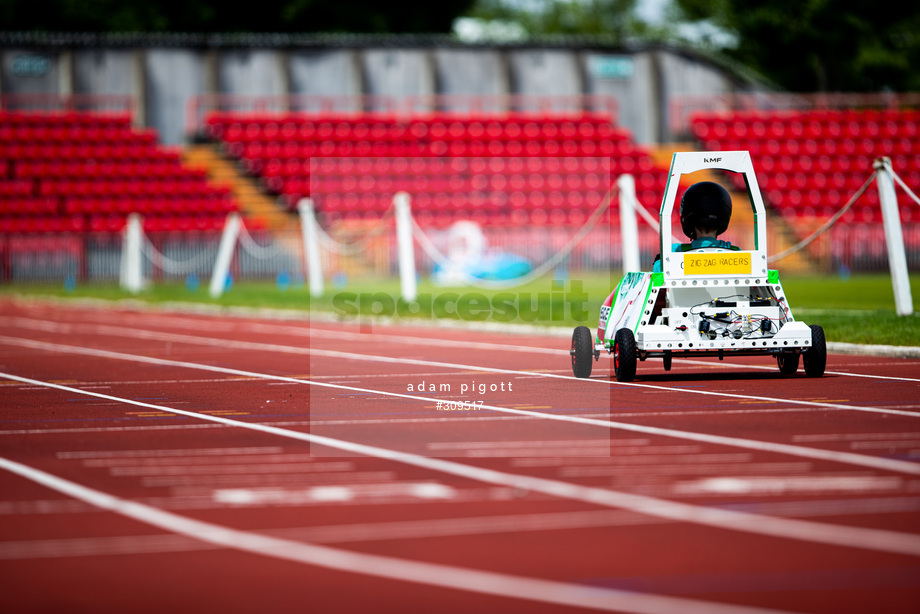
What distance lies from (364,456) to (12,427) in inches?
112

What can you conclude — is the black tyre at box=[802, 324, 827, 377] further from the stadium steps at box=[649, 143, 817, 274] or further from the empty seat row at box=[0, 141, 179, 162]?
the empty seat row at box=[0, 141, 179, 162]

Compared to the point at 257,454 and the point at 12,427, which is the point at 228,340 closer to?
the point at 12,427

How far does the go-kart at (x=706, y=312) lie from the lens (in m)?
11.1

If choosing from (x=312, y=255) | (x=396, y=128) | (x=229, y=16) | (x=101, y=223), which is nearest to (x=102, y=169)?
(x=101, y=223)

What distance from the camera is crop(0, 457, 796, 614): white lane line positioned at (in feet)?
15.0

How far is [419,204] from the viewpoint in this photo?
124 feet

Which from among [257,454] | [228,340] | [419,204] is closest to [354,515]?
[257,454]

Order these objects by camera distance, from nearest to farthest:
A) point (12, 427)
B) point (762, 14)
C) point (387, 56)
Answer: point (12, 427), point (387, 56), point (762, 14)

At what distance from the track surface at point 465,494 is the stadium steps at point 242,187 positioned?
82.7 feet

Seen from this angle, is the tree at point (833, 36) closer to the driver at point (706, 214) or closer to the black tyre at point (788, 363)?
the black tyre at point (788, 363)

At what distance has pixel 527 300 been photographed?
950 inches

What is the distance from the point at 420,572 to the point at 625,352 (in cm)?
639

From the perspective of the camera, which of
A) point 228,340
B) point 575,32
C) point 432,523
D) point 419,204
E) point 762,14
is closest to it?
point 432,523

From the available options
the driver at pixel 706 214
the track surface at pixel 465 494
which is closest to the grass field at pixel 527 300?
the driver at pixel 706 214
